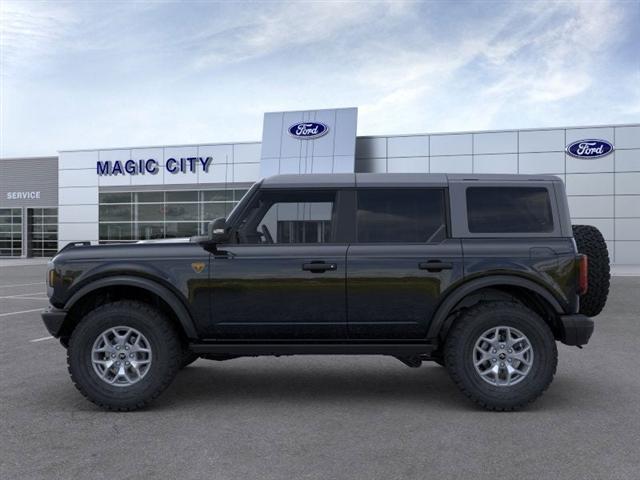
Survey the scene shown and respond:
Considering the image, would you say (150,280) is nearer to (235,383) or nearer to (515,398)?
(235,383)

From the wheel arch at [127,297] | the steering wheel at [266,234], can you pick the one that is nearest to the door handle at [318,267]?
the steering wheel at [266,234]

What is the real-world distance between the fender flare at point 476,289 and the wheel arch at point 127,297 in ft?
6.53

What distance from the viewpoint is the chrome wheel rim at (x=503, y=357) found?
5.21 m

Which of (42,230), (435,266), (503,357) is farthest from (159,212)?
(503,357)

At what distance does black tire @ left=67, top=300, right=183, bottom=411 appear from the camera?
5.21 m

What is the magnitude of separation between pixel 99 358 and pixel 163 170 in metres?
31.4

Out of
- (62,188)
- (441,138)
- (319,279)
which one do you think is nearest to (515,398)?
(319,279)

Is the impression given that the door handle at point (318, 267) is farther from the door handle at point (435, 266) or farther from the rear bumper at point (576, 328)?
the rear bumper at point (576, 328)

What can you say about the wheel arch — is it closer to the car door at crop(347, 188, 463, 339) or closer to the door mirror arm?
the door mirror arm

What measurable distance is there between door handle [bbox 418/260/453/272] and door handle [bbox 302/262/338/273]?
2.32ft

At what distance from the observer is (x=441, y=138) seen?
102 ft

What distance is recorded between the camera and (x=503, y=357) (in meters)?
5.23

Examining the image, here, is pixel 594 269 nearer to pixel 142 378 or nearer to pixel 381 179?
pixel 381 179

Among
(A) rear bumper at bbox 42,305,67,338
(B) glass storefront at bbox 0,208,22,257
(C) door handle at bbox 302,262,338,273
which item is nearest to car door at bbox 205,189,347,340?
(C) door handle at bbox 302,262,338,273
